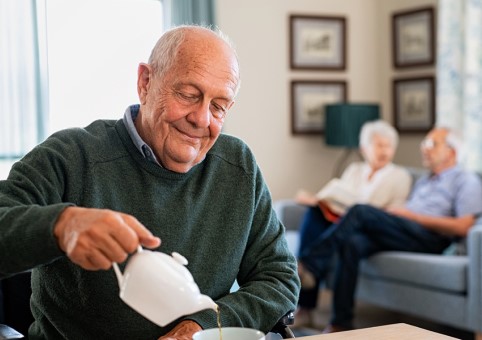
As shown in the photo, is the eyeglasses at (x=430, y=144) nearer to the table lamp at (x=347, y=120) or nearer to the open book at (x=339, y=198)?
the open book at (x=339, y=198)

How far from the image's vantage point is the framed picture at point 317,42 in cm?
552

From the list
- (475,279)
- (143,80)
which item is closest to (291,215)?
(475,279)

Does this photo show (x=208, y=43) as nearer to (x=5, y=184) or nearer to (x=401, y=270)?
(x=5, y=184)

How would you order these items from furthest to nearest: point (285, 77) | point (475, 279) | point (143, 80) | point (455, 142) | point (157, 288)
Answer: point (285, 77)
point (455, 142)
point (475, 279)
point (143, 80)
point (157, 288)

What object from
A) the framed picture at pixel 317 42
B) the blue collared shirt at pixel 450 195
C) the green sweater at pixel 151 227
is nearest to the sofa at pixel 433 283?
the blue collared shirt at pixel 450 195

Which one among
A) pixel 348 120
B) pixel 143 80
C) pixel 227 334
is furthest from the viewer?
pixel 348 120

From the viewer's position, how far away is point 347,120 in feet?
17.1

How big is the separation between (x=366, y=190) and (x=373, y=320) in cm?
82

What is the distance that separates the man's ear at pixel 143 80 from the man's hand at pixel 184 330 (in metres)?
0.52

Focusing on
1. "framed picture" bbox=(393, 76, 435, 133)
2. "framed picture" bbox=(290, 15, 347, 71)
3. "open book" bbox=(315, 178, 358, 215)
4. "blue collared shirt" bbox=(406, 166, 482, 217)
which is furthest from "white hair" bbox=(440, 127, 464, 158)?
"framed picture" bbox=(290, 15, 347, 71)

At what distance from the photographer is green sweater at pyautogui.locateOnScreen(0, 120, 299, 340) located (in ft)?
4.83

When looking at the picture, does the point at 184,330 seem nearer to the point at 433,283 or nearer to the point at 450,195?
the point at 433,283

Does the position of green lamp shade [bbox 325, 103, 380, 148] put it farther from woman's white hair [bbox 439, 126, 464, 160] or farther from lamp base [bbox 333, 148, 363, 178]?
woman's white hair [bbox 439, 126, 464, 160]

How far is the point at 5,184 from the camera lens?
4.38ft
